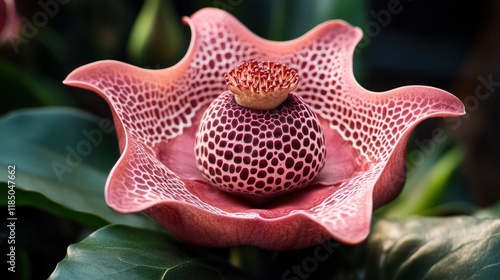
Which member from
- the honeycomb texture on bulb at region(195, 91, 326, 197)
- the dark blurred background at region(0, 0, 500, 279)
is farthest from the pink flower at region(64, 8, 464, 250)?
the dark blurred background at region(0, 0, 500, 279)

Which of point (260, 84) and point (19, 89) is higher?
point (260, 84)

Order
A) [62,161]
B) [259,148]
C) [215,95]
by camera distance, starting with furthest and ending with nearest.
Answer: [62,161], [215,95], [259,148]

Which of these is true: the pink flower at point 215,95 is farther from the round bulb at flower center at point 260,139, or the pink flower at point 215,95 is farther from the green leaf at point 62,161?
the green leaf at point 62,161

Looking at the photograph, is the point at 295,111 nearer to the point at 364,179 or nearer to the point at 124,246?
the point at 364,179

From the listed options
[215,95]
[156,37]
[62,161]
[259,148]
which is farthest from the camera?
[156,37]

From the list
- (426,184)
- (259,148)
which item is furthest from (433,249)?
(426,184)

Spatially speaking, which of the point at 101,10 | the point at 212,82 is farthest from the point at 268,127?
the point at 101,10

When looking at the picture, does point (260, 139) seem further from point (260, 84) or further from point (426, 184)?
point (426, 184)
